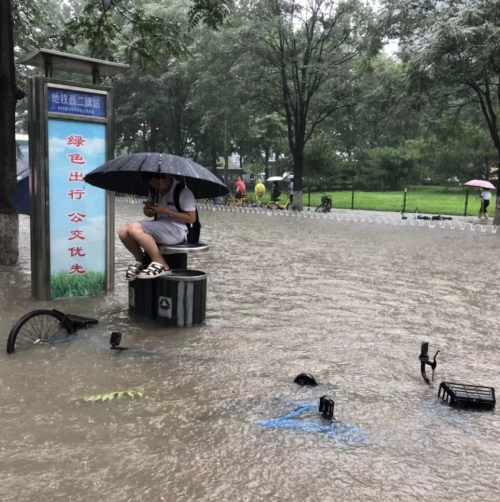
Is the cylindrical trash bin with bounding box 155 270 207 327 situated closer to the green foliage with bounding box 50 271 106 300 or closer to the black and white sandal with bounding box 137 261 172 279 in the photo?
the black and white sandal with bounding box 137 261 172 279

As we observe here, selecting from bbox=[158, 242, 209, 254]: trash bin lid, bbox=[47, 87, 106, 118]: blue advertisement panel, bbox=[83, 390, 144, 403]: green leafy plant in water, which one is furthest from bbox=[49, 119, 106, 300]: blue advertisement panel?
bbox=[83, 390, 144, 403]: green leafy plant in water

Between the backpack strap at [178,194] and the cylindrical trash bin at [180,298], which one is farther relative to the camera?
the backpack strap at [178,194]

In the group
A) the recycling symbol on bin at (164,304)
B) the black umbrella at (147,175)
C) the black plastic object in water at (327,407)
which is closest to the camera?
the black plastic object in water at (327,407)

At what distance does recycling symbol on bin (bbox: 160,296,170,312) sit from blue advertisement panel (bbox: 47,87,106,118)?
8.45 ft

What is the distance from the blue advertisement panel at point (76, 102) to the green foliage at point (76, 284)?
6.50 ft

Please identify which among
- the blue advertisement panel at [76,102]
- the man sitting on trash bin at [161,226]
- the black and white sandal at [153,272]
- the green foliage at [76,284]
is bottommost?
the green foliage at [76,284]

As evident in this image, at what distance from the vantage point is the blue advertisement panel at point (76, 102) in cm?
662

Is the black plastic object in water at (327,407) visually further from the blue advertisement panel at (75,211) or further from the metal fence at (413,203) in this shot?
the metal fence at (413,203)

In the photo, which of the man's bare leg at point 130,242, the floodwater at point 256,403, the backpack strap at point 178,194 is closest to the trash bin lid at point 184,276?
the man's bare leg at point 130,242

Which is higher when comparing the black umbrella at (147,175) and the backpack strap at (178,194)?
the black umbrella at (147,175)

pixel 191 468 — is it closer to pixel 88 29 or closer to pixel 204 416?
pixel 204 416

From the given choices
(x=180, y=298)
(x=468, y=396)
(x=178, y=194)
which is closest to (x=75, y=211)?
(x=178, y=194)

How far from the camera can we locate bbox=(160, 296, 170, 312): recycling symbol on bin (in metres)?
6.01

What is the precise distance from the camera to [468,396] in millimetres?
4059
